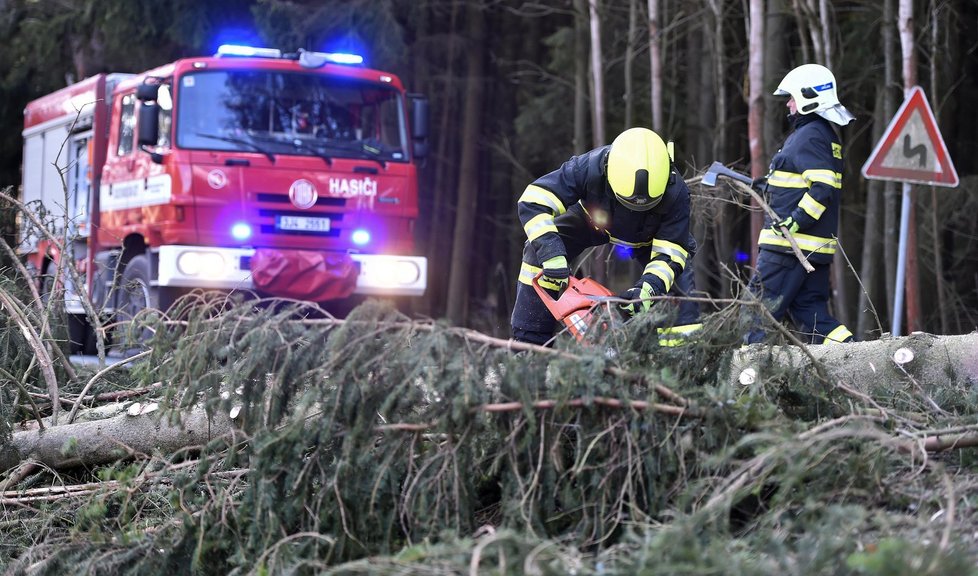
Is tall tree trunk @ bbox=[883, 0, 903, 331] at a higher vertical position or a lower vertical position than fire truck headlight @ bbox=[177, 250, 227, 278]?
higher

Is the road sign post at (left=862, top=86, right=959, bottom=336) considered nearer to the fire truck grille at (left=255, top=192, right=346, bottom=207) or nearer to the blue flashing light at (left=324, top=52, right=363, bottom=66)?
the fire truck grille at (left=255, top=192, right=346, bottom=207)

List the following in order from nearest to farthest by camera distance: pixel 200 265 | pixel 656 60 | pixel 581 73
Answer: pixel 200 265
pixel 656 60
pixel 581 73

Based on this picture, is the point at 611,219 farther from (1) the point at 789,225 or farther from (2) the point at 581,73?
(2) the point at 581,73

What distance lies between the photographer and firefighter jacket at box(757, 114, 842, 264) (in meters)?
6.16

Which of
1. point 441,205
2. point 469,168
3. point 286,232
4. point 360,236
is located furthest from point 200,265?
point 441,205

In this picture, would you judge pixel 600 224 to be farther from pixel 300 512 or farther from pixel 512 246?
pixel 512 246

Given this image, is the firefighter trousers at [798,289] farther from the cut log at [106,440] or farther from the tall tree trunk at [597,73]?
the tall tree trunk at [597,73]

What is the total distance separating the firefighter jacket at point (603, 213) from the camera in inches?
196

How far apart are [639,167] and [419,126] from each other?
202 inches

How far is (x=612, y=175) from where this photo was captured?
4.81 m

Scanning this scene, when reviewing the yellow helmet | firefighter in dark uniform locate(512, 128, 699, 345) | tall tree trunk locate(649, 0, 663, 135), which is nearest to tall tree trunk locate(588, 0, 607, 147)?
tall tree trunk locate(649, 0, 663, 135)

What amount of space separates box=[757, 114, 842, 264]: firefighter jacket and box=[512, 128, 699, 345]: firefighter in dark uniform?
89 cm

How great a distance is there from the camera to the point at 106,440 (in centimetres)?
443

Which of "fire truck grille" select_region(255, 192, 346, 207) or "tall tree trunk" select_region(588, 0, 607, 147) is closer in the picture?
"fire truck grille" select_region(255, 192, 346, 207)
